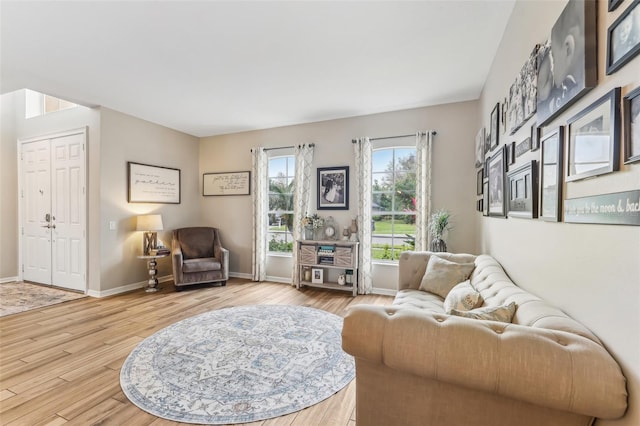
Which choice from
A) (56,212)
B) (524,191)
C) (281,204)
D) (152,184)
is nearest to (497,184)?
(524,191)

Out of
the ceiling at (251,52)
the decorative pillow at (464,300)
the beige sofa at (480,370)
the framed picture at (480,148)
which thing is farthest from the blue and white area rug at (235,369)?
the ceiling at (251,52)

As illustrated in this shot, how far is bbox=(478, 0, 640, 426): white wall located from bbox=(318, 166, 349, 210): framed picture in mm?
2890

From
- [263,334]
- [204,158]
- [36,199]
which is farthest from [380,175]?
[36,199]

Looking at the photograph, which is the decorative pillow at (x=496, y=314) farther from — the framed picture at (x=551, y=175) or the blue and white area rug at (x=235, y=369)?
the blue and white area rug at (x=235, y=369)

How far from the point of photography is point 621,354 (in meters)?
0.91

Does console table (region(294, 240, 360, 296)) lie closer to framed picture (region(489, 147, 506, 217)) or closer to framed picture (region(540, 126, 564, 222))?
framed picture (region(489, 147, 506, 217))

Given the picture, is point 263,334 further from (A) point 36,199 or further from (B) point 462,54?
(A) point 36,199

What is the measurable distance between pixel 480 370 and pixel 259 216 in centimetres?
463

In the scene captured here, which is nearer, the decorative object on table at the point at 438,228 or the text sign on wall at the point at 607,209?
the text sign on wall at the point at 607,209

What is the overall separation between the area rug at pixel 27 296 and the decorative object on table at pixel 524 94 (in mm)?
5714

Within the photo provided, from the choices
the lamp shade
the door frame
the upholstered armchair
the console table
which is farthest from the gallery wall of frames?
the door frame

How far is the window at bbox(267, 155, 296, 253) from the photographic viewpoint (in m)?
5.32

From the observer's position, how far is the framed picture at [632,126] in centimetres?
84

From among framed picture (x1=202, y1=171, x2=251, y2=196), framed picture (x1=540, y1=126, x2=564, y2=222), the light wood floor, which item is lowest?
the light wood floor
